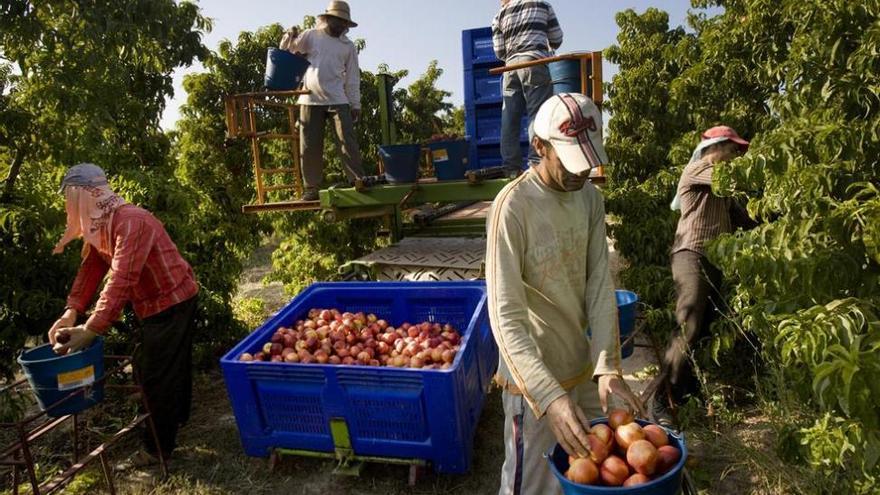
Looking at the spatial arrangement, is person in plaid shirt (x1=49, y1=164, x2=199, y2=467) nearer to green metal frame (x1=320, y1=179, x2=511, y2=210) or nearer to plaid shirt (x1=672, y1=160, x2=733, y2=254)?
green metal frame (x1=320, y1=179, x2=511, y2=210)

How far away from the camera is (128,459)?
4.04 meters

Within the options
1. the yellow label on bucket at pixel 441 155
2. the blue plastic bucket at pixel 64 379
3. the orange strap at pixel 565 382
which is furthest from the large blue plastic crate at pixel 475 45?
the orange strap at pixel 565 382

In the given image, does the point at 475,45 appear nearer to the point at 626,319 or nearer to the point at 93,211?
the point at 626,319

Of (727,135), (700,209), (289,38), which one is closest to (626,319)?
(700,209)

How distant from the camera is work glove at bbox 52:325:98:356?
3.24m

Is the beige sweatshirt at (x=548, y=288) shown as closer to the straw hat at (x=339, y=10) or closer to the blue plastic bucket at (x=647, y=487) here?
the blue plastic bucket at (x=647, y=487)

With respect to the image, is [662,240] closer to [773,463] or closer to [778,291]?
[773,463]

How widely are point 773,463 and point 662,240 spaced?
9.62 ft

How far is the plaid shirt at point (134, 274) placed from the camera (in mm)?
3436

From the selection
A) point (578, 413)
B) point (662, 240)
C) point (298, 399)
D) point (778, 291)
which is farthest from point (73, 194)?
point (662, 240)

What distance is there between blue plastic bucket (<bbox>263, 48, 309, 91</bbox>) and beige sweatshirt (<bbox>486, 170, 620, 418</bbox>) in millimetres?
4198

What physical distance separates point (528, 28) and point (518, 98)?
2.19ft

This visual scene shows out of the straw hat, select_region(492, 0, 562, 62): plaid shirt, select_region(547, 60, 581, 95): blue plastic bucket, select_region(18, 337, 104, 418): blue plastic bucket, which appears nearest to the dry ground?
select_region(18, 337, 104, 418): blue plastic bucket

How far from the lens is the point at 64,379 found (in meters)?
3.19
